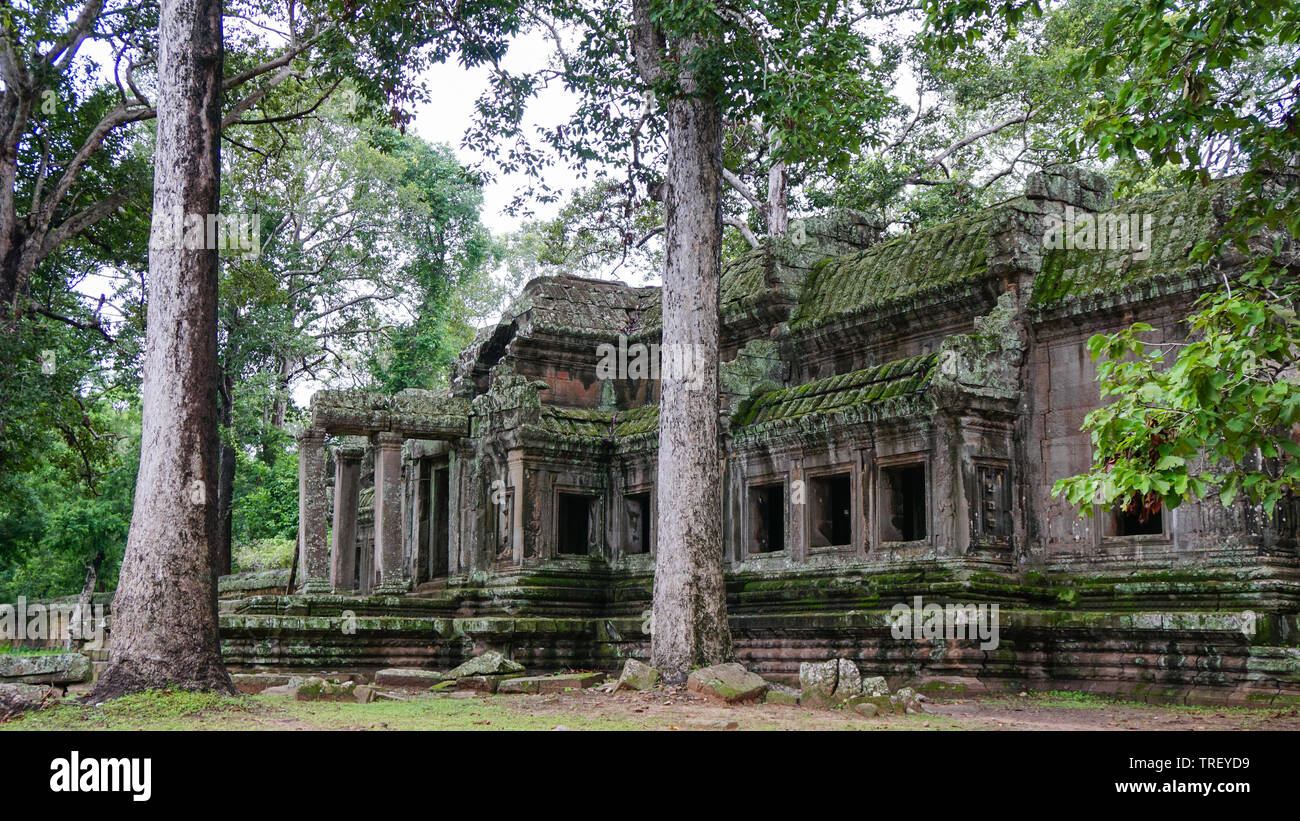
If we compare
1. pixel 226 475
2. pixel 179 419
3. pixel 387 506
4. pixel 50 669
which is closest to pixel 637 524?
pixel 387 506

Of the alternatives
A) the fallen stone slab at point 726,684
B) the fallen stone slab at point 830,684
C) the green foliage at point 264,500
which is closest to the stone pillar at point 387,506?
the fallen stone slab at point 726,684

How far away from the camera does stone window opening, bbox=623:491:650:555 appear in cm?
1761

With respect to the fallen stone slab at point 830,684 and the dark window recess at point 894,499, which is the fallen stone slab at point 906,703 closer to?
the fallen stone slab at point 830,684

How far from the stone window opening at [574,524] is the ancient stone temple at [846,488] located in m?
0.07

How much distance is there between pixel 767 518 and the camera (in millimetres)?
15906

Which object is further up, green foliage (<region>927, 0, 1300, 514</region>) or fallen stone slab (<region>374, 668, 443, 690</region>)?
green foliage (<region>927, 0, 1300, 514</region>)

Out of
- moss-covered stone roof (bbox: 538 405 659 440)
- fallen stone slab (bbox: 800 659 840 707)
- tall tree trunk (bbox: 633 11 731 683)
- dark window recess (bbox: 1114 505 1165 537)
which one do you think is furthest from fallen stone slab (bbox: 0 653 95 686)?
dark window recess (bbox: 1114 505 1165 537)

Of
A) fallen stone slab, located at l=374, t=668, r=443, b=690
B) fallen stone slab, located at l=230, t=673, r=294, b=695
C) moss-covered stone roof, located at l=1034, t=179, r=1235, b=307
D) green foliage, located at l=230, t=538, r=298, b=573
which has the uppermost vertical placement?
moss-covered stone roof, located at l=1034, t=179, r=1235, b=307

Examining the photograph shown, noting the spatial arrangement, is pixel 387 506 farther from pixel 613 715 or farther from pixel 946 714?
pixel 946 714

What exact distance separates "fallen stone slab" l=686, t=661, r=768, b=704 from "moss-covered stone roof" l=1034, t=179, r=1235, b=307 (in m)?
5.27

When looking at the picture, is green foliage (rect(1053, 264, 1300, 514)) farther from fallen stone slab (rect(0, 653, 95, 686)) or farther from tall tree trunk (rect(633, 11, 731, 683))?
fallen stone slab (rect(0, 653, 95, 686))

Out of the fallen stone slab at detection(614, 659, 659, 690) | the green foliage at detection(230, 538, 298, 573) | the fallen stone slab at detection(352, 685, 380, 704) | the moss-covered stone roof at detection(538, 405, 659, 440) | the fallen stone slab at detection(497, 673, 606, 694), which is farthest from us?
the green foliage at detection(230, 538, 298, 573)
